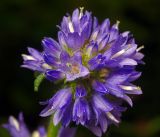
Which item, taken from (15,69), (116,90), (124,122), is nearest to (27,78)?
(15,69)

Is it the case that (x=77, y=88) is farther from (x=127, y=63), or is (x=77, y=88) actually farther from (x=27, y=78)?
(x=27, y=78)

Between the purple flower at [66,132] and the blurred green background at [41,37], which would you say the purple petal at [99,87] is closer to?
the purple flower at [66,132]

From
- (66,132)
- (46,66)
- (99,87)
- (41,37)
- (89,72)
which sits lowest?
(66,132)

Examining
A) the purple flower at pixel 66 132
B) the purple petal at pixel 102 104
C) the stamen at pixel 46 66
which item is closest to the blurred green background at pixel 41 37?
the purple flower at pixel 66 132

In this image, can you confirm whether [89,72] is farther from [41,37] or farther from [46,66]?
[41,37]

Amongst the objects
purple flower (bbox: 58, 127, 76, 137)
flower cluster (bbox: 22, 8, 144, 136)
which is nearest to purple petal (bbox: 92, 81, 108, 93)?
flower cluster (bbox: 22, 8, 144, 136)

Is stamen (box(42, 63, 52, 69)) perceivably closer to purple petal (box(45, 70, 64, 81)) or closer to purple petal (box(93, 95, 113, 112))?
purple petal (box(45, 70, 64, 81))

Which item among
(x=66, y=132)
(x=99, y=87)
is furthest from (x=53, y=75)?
→ (x=66, y=132)
